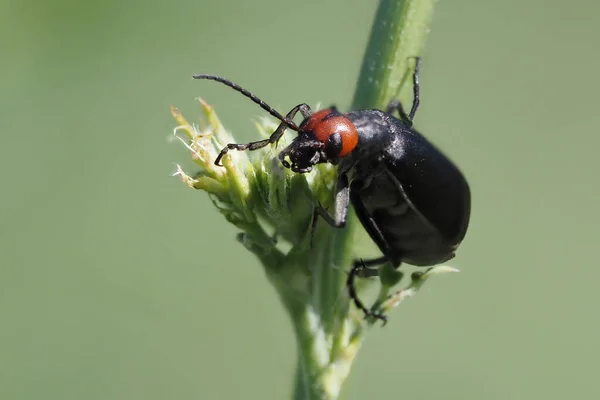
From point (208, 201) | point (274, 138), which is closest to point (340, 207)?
point (274, 138)

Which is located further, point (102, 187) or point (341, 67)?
point (341, 67)

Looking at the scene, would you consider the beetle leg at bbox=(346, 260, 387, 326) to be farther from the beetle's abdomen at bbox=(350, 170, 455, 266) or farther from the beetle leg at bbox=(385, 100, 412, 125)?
the beetle leg at bbox=(385, 100, 412, 125)

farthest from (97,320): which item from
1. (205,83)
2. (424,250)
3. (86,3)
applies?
(86,3)

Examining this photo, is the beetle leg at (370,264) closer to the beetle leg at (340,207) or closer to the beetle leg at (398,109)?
the beetle leg at (340,207)

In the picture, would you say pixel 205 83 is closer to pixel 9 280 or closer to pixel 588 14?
pixel 9 280

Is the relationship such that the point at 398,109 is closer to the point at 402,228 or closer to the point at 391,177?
the point at 391,177

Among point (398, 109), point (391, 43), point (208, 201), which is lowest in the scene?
point (208, 201)
